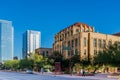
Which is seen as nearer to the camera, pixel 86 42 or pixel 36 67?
pixel 86 42

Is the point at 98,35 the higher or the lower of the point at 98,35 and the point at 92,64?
the higher

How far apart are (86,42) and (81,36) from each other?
124 inches

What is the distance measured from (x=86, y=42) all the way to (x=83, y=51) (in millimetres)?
3485

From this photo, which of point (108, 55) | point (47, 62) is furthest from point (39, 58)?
point (108, 55)

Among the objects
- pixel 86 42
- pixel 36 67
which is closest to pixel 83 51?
pixel 86 42

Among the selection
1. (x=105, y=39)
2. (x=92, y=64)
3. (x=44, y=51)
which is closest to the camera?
(x=92, y=64)

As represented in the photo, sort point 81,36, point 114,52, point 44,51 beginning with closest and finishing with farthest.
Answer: point 114,52 < point 81,36 < point 44,51

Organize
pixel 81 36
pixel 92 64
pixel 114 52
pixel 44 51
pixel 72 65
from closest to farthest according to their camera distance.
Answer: pixel 114 52 → pixel 92 64 → pixel 72 65 → pixel 81 36 → pixel 44 51

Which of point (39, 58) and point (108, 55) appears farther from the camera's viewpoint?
point (39, 58)

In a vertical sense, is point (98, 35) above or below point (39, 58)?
above

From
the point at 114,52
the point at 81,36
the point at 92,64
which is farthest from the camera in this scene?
the point at 81,36

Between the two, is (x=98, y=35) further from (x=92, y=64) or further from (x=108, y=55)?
(x=108, y=55)

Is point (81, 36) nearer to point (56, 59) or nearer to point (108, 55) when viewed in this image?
point (56, 59)

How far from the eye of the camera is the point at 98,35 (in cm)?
10919
